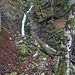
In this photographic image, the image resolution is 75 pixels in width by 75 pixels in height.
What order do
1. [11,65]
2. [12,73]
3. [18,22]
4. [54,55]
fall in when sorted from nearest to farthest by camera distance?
1. [12,73]
2. [11,65]
3. [54,55]
4. [18,22]

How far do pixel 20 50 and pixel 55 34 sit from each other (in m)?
5.59

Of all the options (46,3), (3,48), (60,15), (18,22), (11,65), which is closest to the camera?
(11,65)

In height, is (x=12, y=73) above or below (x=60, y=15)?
below

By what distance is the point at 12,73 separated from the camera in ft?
26.4

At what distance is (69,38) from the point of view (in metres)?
6.32

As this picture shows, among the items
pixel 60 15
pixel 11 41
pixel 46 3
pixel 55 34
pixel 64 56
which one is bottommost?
pixel 64 56

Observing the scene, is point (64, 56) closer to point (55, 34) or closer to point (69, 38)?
point (69, 38)

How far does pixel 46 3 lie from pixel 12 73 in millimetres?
15191

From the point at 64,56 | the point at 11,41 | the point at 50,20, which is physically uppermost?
the point at 50,20

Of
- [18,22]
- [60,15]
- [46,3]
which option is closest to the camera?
[18,22]

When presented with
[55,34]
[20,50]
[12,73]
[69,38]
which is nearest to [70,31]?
[69,38]

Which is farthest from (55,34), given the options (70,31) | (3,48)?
(70,31)

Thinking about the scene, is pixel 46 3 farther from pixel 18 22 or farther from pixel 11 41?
pixel 11 41

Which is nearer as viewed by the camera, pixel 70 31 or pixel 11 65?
pixel 70 31
